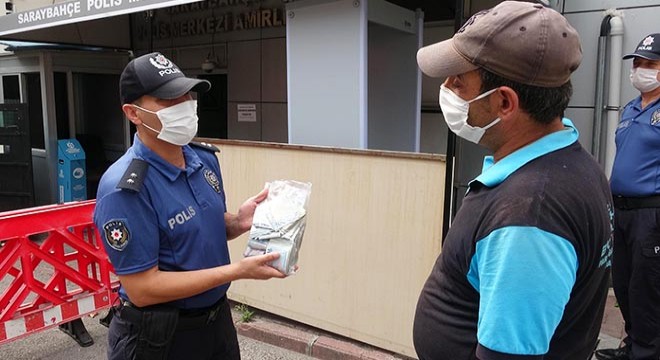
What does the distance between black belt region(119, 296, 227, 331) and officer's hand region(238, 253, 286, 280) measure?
40cm

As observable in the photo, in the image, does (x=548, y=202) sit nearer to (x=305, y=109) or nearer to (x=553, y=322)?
(x=553, y=322)

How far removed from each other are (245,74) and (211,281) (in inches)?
203

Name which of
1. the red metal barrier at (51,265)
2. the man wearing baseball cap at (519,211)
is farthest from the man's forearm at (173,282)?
the red metal barrier at (51,265)

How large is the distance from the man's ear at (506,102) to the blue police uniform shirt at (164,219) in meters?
1.20

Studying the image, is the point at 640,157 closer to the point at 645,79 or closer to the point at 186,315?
the point at 645,79

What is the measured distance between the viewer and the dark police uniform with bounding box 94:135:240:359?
5.67 feet

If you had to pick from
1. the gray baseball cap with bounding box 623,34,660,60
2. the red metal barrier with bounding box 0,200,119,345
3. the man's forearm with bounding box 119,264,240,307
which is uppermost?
the gray baseball cap with bounding box 623,34,660,60

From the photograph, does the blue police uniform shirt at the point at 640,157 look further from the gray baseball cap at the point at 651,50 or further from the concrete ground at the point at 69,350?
the concrete ground at the point at 69,350

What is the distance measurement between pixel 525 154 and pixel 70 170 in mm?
7406

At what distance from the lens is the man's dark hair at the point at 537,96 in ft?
4.07

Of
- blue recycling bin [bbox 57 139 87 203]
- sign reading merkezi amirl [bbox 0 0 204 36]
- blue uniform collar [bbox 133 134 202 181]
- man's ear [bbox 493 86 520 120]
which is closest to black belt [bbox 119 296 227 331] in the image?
blue uniform collar [bbox 133 134 202 181]

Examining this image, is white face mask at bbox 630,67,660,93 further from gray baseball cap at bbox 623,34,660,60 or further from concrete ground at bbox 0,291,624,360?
concrete ground at bbox 0,291,624,360

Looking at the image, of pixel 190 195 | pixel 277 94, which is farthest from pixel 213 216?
pixel 277 94

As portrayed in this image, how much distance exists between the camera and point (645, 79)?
341 cm
